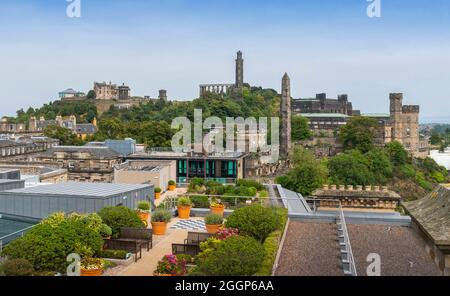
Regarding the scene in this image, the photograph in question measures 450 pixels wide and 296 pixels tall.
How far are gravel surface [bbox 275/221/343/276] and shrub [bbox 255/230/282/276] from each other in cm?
31

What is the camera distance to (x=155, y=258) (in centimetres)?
1287

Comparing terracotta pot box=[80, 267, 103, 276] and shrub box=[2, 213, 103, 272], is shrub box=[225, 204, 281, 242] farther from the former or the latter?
terracotta pot box=[80, 267, 103, 276]

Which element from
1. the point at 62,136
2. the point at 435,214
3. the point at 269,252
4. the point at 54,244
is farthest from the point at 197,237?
the point at 62,136

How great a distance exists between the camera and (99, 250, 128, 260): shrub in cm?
1228

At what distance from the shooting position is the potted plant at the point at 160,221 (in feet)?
51.2

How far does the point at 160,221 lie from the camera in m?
15.7

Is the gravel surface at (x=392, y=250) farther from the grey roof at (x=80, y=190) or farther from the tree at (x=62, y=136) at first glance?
the tree at (x=62, y=136)

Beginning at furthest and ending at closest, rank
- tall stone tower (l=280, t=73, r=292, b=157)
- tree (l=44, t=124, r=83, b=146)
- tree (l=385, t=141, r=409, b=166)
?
tree (l=385, t=141, r=409, b=166), tall stone tower (l=280, t=73, r=292, b=157), tree (l=44, t=124, r=83, b=146)

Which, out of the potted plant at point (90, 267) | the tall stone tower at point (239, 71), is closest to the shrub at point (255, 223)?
the potted plant at point (90, 267)

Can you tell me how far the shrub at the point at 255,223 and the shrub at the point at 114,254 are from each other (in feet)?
9.56

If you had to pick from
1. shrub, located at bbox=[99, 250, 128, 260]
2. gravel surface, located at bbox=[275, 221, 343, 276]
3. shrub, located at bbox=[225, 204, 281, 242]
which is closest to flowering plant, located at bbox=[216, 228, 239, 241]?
shrub, located at bbox=[225, 204, 281, 242]
